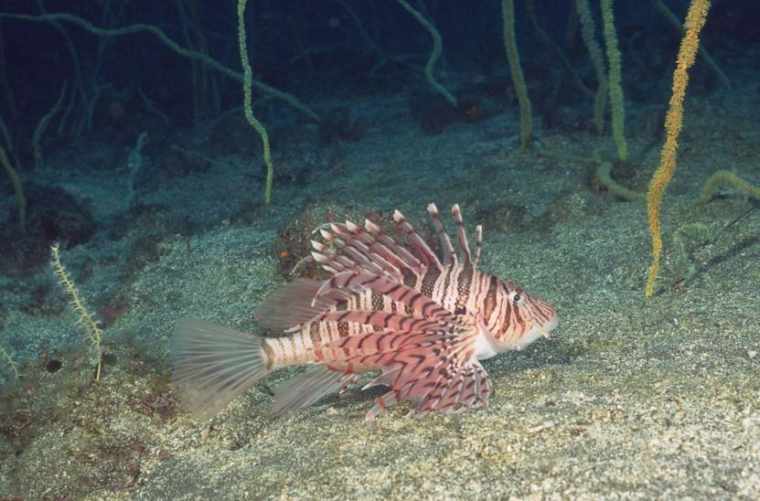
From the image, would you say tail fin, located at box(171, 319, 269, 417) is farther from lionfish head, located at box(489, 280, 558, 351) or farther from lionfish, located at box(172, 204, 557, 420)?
lionfish head, located at box(489, 280, 558, 351)

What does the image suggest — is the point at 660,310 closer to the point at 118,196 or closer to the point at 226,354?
the point at 226,354

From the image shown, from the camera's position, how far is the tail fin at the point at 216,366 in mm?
3016

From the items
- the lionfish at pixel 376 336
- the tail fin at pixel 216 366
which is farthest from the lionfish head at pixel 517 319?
the tail fin at pixel 216 366

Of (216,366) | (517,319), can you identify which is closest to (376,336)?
(517,319)

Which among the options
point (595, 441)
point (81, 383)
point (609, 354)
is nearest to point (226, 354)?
point (81, 383)

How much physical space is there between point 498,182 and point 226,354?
4.85m

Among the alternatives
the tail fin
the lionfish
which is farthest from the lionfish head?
the tail fin

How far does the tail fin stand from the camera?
9.89ft

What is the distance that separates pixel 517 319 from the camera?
3062mm

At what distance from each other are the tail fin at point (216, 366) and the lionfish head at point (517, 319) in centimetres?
117

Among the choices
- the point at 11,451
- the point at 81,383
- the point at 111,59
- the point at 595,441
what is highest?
the point at 111,59

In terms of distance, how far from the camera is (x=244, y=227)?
693 centimetres

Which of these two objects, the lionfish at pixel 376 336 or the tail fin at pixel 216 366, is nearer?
the lionfish at pixel 376 336

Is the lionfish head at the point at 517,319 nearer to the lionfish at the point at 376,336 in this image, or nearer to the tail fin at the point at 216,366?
the lionfish at the point at 376,336
